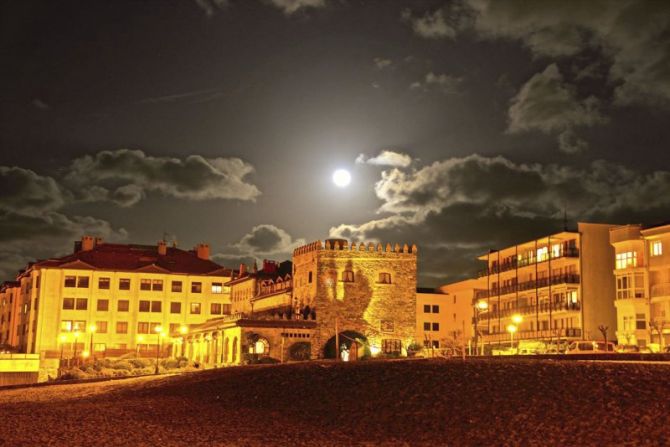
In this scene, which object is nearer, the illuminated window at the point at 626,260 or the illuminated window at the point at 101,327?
the illuminated window at the point at 626,260

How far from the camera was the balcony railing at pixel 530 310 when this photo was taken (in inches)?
2857

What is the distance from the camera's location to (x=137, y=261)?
102 meters

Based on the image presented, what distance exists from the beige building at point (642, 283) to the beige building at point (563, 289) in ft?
11.7

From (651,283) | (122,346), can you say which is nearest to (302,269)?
(651,283)

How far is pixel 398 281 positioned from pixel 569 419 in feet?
159

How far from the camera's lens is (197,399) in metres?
31.4

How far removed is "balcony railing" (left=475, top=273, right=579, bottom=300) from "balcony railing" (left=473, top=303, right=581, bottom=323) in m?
1.72

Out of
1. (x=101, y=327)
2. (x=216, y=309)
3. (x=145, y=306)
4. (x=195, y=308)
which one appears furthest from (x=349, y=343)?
(x=101, y=327)

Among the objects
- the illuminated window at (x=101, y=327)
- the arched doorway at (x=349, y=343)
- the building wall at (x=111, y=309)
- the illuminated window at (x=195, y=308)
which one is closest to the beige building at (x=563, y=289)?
the arched doorway at (x=349, y=343)

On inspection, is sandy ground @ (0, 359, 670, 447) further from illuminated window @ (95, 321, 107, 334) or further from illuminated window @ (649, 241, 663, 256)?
illuminated window @ (95, 321, 107, 334)

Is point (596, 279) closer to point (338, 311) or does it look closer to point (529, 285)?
point (529, 285)

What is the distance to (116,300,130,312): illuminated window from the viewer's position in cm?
9788

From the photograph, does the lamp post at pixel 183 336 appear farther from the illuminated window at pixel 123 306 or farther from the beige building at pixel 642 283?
the beige building at pixel 642 283

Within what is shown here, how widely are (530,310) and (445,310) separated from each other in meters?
21.0
